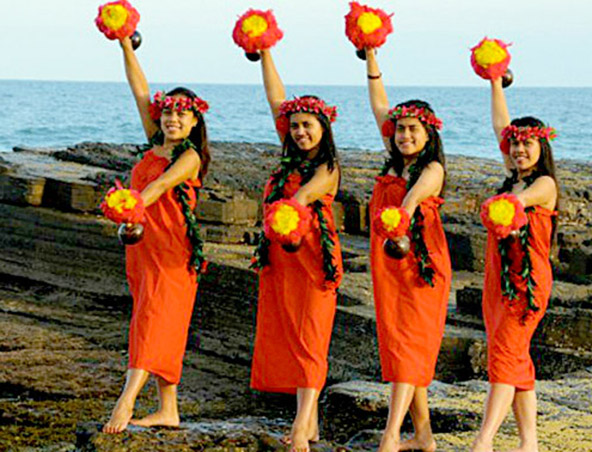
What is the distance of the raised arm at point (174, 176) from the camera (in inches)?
288

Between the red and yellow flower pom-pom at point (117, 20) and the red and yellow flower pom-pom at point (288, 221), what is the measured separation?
1542mm

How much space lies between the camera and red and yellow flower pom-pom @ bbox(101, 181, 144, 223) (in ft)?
23.2

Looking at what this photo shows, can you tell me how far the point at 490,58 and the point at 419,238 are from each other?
1.14m

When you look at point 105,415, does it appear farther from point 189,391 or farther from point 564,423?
point 564,423

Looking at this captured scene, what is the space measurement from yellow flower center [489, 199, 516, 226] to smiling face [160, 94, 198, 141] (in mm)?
1833

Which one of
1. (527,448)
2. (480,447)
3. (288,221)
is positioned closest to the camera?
(288,221)

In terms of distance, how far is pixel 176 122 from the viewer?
7480 millimetres

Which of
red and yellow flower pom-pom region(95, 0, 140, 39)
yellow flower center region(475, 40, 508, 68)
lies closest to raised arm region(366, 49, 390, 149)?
yellow flower center region(475, 40, 508, 68)

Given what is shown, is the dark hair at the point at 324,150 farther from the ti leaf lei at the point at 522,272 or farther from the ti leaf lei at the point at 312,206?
the ti leaf lei at the point at 522,272

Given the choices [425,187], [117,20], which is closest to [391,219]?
[425,187]

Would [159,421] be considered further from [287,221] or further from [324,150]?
[324,150]

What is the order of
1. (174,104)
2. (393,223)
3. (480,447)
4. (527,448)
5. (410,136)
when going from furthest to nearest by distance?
(174,104)
(527,448)
(410,136)
(480,447)
(393,223)

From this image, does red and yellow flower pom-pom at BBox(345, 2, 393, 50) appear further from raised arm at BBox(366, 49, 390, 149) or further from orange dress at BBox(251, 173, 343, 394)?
orange dress at BBox(251, 173, 343, 394)

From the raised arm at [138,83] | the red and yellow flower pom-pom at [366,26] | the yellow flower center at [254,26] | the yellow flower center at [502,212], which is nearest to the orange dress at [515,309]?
the yellow flower center at [502,212]
